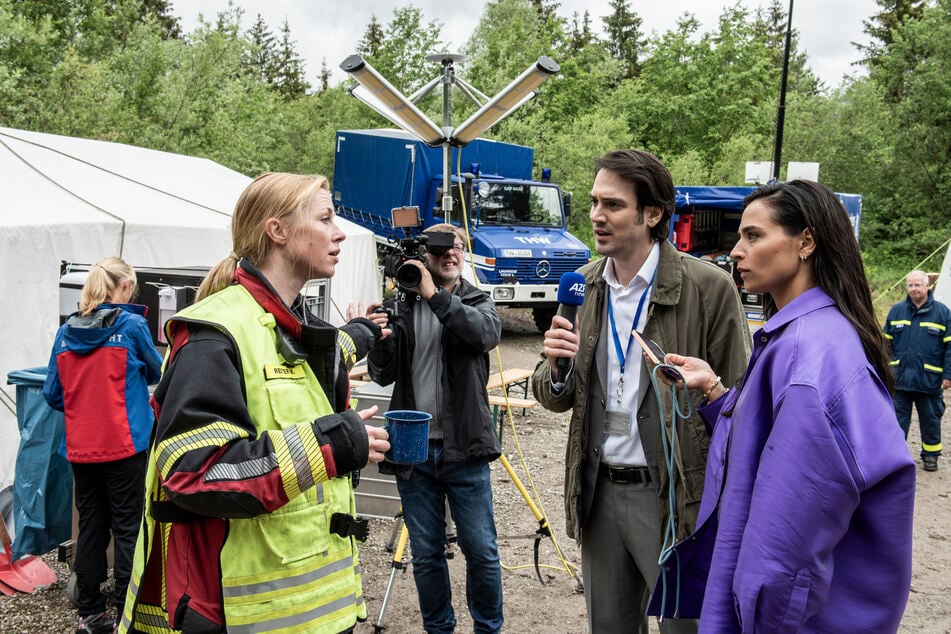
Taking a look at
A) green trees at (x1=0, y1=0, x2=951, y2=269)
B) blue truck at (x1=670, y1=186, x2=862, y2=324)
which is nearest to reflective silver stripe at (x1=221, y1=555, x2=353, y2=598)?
blue truck at (x1=670, y1=186, x2=862, y2=324)

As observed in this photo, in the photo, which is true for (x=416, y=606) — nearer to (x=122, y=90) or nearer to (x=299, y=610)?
(x=299, y=610)

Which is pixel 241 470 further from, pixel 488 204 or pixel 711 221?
pixel 711 221

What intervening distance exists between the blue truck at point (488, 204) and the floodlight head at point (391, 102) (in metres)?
5.54

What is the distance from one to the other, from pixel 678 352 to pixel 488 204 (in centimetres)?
1146

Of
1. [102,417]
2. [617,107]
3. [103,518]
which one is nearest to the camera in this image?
Answer: [102,417]

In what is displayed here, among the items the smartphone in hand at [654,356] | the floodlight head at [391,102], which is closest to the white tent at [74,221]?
the floodlight head at [391,102]

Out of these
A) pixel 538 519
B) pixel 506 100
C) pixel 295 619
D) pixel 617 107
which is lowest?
pixel 538 519

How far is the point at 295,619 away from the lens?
186 cm

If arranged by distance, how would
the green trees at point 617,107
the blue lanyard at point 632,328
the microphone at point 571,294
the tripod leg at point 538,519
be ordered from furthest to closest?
the green trees at point 617,107
the tripod leg at point 538,519
the blue lanyard at point 632,328
the microphone at point 571,294

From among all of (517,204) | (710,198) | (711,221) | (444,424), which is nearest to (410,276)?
(444,424)

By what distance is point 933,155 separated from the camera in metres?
29.1

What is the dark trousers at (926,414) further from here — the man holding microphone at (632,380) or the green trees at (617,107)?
the green trees at (617,107)

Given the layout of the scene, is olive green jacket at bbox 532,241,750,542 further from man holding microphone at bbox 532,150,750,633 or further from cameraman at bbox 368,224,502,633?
cameraman at bbox 368,224,502,633

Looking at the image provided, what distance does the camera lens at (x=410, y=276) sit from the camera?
3.47 metres
